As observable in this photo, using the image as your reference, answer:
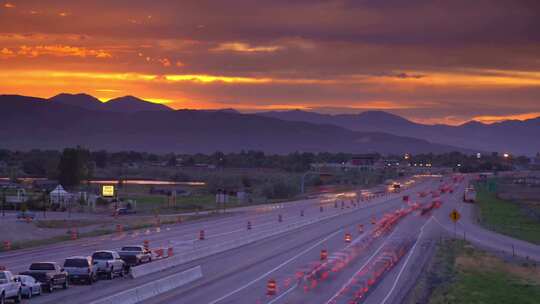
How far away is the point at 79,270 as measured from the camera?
131 feet

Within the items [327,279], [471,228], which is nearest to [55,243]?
[327,279]

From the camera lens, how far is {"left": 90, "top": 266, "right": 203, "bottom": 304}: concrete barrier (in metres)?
32.3

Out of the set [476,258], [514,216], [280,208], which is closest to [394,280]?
[476,258]

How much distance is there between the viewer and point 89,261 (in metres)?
40.8

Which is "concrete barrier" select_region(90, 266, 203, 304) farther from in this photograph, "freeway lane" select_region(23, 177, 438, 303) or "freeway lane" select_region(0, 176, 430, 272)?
"freeway lane" select_region(0, 176, 430, 272)

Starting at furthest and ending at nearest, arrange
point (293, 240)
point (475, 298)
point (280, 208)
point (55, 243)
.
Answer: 1. point (280, 208)
2. point (293, 240)
3. point (55, 243)
4. point (475, 298)

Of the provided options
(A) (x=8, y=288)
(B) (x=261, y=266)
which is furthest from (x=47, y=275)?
(B) (x=261, y=266)

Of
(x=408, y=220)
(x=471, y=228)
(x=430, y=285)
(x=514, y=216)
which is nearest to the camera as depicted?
(x=430, y=285)

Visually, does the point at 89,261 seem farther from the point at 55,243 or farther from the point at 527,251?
the point at 527,251

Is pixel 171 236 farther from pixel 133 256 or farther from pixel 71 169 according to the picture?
pixel 71 169

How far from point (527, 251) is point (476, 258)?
8.57 m

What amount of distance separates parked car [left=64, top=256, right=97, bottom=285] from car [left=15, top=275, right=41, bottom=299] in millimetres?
3753

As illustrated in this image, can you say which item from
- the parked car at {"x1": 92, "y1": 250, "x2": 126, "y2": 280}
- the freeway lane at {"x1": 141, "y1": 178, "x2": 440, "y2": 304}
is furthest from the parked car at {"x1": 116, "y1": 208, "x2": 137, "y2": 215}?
the parked car at {"x1": 92, "y1": 250, "x2": 126, "y2": 280}

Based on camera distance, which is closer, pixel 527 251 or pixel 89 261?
pixel 89 261
